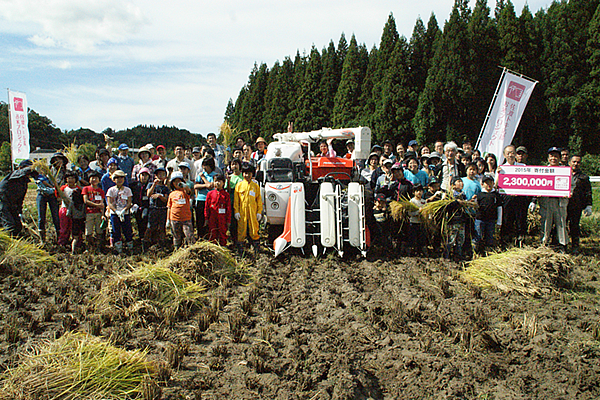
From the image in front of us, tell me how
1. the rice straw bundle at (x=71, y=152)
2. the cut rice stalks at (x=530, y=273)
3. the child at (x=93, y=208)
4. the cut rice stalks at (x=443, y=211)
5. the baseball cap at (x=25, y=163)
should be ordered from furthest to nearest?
the rice straw bundle at (x=71, y=152)
the baseball cap at (x=25, y=163)
the child at (x=93, y=208)
the cut rice stalks at (x=443, y=211)
the cut rice stalks at (x=530, y=273)

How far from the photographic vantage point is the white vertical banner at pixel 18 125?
11492 mm

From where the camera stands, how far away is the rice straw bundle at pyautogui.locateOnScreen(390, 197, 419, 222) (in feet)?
24.7

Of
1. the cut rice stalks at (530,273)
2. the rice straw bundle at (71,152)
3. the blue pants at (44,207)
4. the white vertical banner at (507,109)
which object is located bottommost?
the cut rice stalks at (530,273)

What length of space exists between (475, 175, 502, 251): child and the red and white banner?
445 millimetres

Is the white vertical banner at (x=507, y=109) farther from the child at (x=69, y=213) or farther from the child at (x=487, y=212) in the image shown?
the child at (x=69, y=213)

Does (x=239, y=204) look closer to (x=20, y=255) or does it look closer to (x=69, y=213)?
(x=69, y=213)

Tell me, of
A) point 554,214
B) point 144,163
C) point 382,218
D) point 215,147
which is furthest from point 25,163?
point 554,214

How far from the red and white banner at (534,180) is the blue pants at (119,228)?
23.3 feet

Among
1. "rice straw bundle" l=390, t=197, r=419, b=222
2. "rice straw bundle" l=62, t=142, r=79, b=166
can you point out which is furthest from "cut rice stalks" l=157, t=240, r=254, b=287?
"rice straw bundle" l=62, t=142, r=79, b=166

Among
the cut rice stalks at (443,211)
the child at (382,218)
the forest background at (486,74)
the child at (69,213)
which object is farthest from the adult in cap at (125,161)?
the forest background at (486,74)

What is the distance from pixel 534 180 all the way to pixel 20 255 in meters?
9.01

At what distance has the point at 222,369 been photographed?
150 inches

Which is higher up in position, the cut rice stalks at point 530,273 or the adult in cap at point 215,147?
the adult in cap at point 215,147

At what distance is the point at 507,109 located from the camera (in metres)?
11.3
